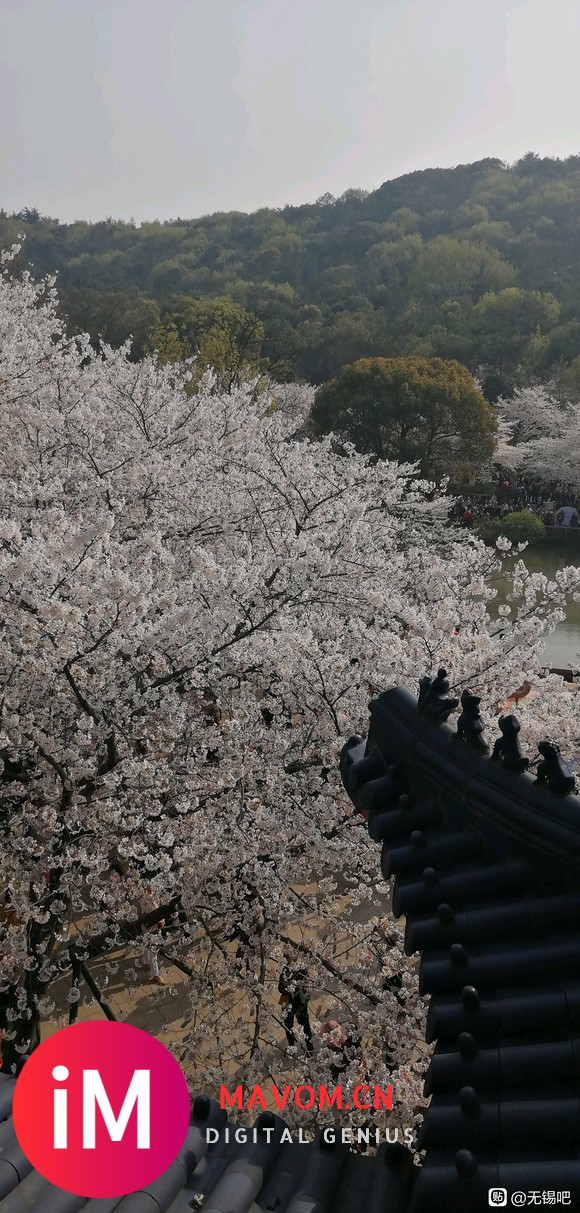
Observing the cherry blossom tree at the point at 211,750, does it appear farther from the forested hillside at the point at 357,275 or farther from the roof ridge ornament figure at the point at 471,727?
the forested hillside at the point at 357,275

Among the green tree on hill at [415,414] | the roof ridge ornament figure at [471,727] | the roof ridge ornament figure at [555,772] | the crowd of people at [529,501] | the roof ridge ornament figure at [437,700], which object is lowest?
the roof ridge ornament figure at [555,772]

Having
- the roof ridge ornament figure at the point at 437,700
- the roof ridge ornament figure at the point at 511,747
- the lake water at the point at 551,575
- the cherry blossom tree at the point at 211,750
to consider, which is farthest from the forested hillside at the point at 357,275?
the roof ridge ornament figure at the point at 511,747

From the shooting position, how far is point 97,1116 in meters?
3.88

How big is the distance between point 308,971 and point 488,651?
4045 mm

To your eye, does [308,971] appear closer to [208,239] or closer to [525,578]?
[525,578]

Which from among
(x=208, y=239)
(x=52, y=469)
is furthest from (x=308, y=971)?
(x=208, y=239)

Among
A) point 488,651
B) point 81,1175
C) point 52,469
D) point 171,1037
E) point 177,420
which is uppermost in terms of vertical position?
point 177,420

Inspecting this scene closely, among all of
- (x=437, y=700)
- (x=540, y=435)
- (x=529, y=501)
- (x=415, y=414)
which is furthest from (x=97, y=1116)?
(x=540, y=435)

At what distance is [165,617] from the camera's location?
8109mm

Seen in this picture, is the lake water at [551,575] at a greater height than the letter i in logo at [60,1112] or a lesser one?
greater

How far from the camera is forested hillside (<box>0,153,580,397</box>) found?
157ft

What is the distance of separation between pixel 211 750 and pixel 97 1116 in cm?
539

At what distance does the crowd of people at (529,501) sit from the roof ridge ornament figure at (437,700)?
3077cm

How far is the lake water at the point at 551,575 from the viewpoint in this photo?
78.5ft
